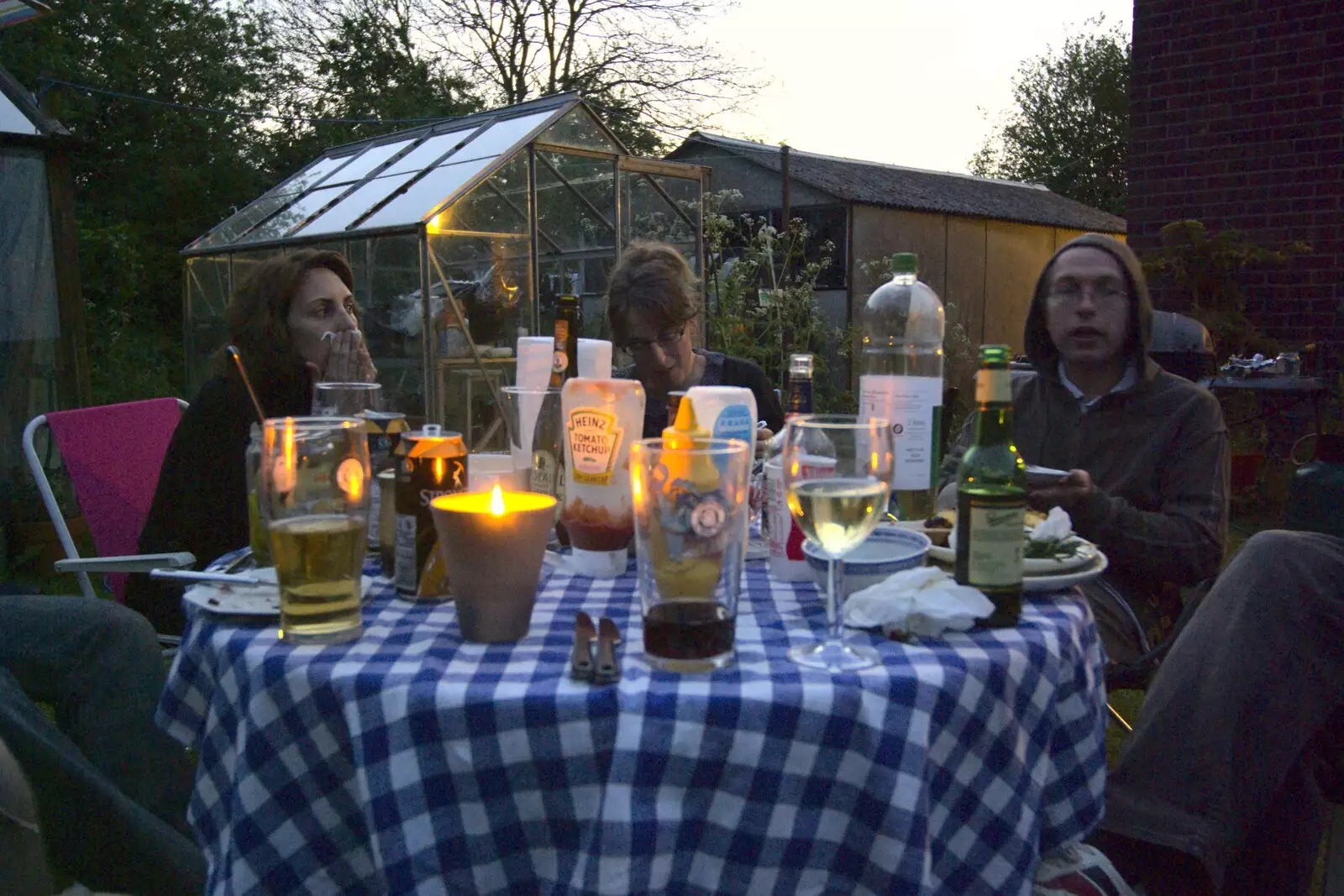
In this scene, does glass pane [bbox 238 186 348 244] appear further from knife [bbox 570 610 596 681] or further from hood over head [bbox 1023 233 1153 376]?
knife [bbox 570 610 596 681]

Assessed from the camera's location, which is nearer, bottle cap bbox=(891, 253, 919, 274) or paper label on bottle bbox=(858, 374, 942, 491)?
paper label on bottle bbox=(858, 374, 942, 491)

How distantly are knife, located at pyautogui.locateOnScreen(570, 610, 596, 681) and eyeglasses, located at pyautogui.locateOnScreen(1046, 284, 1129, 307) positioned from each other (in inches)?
68.5

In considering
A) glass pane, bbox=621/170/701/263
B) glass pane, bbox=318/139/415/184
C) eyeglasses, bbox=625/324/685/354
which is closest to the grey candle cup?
eyeglasses, bbox=625/324/685/354

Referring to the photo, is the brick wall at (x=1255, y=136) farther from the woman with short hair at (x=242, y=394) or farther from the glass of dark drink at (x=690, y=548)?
the glass of dark drink at (x=690, y=548)

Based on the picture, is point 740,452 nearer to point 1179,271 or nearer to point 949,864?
point 949,864

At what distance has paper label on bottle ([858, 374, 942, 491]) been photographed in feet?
4.52

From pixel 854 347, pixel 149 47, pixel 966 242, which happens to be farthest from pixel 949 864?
pixel 966 242

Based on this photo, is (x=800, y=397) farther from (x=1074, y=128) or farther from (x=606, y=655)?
(x=1074, y=128)

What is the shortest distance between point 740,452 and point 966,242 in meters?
17.2

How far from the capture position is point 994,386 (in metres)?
1.16

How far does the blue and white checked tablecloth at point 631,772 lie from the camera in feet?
2.88

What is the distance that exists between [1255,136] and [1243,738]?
642 cm

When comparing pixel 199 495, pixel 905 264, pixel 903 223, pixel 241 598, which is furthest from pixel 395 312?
pixel 903 223

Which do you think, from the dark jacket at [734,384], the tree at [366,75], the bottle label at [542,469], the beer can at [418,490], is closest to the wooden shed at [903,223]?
the tree at [366,75]
